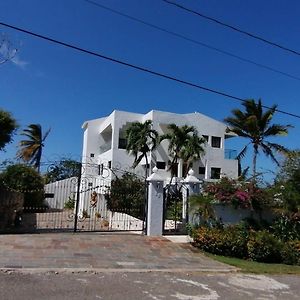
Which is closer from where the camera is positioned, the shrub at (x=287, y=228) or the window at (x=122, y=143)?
the shrub at (x=287, y=228)

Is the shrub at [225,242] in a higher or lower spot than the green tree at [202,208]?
lower

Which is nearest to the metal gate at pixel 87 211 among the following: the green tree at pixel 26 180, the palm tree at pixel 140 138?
the green tree at pixel 26 180

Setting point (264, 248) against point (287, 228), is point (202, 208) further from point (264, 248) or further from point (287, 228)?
point (287, 228)

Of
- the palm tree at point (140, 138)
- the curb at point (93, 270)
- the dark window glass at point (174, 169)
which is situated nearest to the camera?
the curb at point (93, 270)

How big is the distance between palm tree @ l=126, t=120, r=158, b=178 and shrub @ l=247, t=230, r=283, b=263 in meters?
19.2

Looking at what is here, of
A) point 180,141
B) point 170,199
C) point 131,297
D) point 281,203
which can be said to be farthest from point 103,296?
point 180,141

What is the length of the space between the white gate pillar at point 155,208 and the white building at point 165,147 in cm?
1894

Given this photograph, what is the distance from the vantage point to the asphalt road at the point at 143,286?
7.22 meters

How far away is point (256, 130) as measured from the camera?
3256 centimetres

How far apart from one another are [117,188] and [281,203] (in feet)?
49.5

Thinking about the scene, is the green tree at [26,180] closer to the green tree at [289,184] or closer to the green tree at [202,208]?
the green tree at [202,208]

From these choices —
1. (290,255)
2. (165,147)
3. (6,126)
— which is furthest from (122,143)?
(290,255)

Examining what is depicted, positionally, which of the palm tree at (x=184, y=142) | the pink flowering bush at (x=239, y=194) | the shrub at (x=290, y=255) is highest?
the palm tree at (x=184, y=142)

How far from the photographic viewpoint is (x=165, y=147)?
35.5 m
